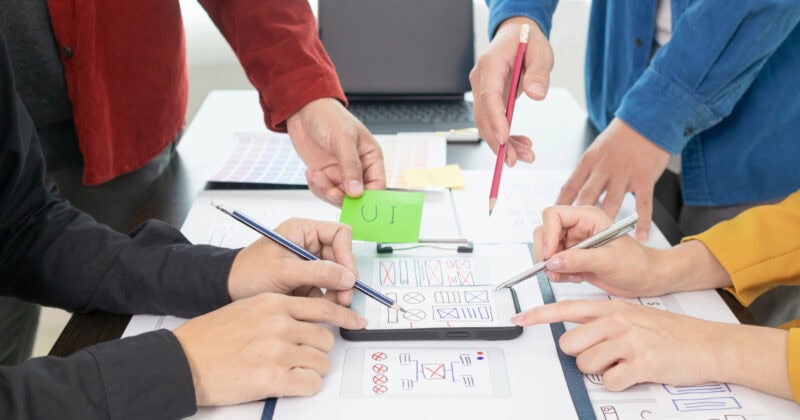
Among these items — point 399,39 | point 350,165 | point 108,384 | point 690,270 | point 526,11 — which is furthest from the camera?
point 399,39

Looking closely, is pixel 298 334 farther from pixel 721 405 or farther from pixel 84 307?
pixel 721 405

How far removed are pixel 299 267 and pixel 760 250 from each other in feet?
1.95

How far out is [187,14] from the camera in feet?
6.74

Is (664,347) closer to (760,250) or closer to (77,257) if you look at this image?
(760,250)

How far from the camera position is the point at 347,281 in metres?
0.74

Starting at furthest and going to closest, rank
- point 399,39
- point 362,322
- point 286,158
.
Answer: point 399,39 → point 286,158 → point 362,322

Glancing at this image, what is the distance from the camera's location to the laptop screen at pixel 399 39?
1.32 m

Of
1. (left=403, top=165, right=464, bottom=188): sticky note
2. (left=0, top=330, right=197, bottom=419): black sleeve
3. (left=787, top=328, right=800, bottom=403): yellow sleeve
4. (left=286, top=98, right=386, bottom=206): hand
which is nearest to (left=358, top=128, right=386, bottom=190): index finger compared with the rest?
(left=286, top=98, right=386, bottom=206): hand

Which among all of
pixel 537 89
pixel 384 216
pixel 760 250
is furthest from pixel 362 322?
pixel 760 250

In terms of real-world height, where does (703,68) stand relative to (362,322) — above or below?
above

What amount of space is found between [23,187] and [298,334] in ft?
1.37

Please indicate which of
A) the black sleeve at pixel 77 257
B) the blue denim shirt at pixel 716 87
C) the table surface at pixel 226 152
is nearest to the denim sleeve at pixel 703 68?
the blue denim shirt at pixel 716 87

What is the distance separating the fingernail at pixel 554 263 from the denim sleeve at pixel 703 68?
0.35m

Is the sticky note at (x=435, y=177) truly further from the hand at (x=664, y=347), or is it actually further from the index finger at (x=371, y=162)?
the hand at (x=664, y=347)
